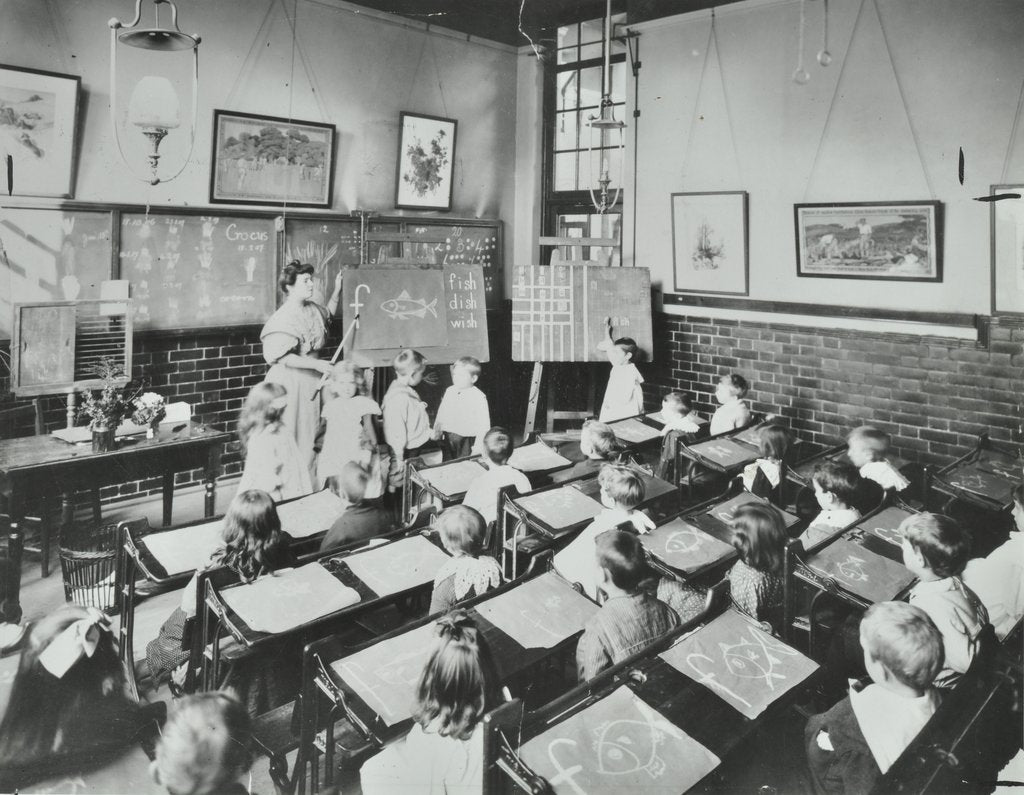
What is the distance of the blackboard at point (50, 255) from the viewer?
4348mm

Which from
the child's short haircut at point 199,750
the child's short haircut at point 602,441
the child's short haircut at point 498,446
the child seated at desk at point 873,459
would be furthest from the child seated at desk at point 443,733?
the child seated at desk at point 873,459

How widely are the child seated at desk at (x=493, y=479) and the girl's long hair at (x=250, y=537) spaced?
105 centimetres

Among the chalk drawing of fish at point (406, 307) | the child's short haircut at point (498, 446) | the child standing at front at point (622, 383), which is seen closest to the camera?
the child's short haircut at point (498, 446)

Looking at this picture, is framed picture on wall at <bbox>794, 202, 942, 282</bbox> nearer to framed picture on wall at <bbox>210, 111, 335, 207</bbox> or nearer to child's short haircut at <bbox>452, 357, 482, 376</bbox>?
child's short haircut at <bbox>452, 357, 482, 376</bbox>

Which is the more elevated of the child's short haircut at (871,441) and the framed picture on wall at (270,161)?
the framed picture on wall at (270,161)

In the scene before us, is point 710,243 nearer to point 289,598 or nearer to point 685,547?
point 685,547

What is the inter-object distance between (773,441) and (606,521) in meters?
1.54

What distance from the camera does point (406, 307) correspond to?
5910 mm

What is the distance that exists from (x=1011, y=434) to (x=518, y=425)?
13.0 feet

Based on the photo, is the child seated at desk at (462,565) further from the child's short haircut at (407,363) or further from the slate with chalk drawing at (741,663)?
the child's short haircut at (407,363)

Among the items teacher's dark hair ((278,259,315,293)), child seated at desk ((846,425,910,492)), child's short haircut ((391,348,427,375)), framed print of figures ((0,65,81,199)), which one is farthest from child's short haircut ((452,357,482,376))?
framed print of figures ((0,65,81,199))

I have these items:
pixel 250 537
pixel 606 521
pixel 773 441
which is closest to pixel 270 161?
pixel 250 537

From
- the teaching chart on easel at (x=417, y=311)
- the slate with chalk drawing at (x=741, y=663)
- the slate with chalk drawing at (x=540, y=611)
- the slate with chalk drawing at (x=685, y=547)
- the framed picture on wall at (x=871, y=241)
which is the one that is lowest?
the slate with chalk drawing at (x=741, y=663)

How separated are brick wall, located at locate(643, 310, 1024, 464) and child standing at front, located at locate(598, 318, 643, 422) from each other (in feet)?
2.25
